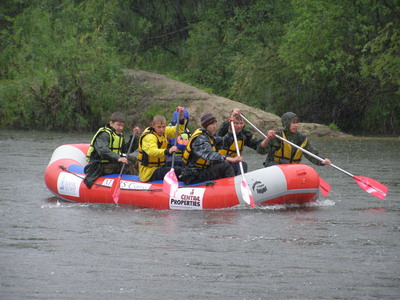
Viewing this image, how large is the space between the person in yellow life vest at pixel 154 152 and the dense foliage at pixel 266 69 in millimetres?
12392

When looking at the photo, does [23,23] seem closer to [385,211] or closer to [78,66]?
[78,66]

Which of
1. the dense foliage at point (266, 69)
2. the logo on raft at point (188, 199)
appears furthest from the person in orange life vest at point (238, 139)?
the dense foliage at point (266, 69)

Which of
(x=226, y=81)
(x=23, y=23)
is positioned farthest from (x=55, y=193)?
(x=23, y=23)

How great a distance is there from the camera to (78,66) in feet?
75.5

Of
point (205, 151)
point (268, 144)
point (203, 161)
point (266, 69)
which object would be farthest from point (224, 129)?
point (266, 69)

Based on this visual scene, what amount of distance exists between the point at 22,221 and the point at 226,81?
1882cm

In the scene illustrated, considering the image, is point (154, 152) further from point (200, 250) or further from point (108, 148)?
point (200, 250)

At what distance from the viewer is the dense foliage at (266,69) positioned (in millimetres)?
22594

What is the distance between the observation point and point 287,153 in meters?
9.99

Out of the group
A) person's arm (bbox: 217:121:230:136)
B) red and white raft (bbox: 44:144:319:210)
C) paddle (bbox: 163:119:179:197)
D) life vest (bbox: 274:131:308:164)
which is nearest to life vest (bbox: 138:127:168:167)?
red and white raft (bbox: 44:144:319:210)

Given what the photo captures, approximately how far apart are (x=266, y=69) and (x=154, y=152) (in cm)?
1530

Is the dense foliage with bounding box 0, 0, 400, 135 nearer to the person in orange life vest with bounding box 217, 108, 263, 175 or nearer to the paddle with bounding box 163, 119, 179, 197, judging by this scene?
the person in orange life vest with bounding box 217, 108, 263, 175

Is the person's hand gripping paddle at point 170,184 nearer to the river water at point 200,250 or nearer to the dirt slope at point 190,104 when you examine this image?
the river water at point 200,250

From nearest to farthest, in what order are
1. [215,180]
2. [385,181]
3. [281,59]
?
[215,180], [385,181], [281,59]
